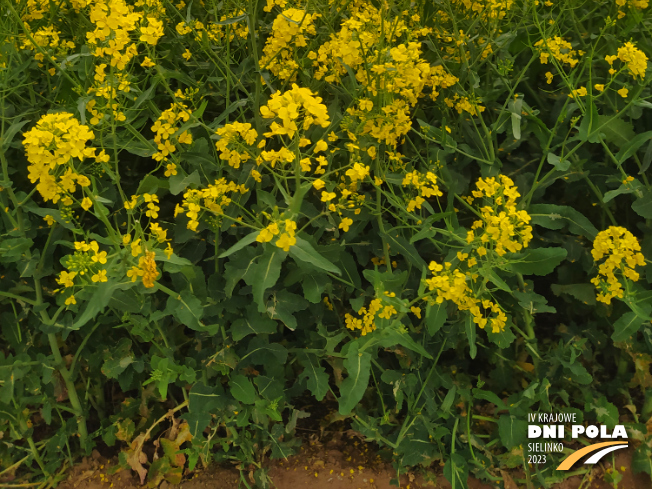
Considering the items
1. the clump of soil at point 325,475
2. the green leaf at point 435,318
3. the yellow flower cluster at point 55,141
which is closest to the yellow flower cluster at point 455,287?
the green leaf at point 435,318

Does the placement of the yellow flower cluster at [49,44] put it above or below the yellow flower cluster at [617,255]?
above

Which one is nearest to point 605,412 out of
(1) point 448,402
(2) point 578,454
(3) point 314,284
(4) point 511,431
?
Result: (2) point 578,454

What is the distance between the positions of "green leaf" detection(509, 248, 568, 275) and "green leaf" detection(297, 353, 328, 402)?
1027 mm

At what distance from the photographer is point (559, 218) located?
90.7 inches

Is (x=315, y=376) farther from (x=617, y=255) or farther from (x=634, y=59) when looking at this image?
(x=634, y=59)

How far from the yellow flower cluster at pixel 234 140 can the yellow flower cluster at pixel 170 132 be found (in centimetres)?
24

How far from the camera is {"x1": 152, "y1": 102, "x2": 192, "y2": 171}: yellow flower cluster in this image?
2.09 m

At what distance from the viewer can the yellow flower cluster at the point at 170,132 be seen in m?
2.09

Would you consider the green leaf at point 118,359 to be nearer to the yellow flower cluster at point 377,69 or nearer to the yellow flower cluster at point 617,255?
the yellow flower cluster at point 377,69

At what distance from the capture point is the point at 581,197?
280cm

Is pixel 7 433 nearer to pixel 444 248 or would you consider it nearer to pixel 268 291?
pixel 268 291

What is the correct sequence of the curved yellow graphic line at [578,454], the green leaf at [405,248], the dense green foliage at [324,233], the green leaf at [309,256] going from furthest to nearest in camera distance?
the curved yellow graphic line at [578,454] < the green leaf at [405,248] < the dense green foliage at [324,233] < the green leaf at [309,256]

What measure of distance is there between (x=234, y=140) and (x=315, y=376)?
3.89ft

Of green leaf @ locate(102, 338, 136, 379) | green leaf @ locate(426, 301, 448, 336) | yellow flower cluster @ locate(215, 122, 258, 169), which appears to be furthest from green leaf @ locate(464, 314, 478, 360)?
green leaf @ locate(102, 338, 136, 379)
